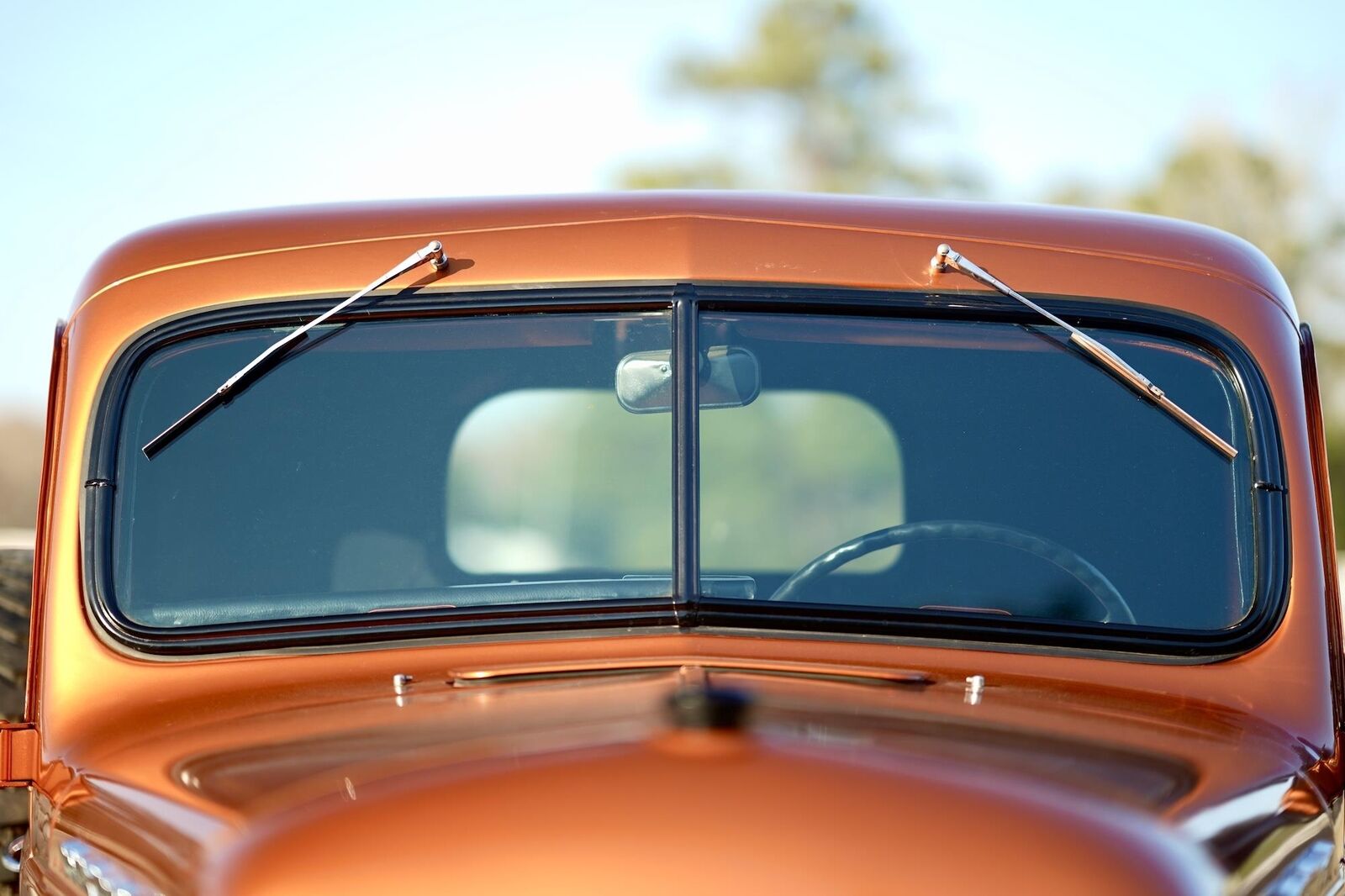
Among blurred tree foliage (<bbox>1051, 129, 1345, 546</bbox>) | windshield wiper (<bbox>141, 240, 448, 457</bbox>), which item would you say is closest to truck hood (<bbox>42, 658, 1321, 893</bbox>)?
windshield wiper (<bbox>141, 240, 448, 457</bbox>)

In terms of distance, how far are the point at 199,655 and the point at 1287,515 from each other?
5.28ft

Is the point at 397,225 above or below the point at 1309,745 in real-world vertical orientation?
above

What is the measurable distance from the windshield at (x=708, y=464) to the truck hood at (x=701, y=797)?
0.41 metres

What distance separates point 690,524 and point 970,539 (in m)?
0.48

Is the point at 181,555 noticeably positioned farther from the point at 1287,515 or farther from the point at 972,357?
Result: the point at 1287,515

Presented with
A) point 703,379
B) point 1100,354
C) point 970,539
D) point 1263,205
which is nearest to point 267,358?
point 703,379

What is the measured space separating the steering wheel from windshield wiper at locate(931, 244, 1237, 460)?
26cm

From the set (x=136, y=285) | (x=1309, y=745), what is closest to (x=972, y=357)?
(x=1309, y=745)

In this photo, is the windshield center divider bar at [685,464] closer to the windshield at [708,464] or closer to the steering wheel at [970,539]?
the windshield at [708,464]

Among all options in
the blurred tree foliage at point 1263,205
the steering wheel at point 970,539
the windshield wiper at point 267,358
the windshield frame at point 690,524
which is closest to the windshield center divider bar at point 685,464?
the windshield frame at point 690,524

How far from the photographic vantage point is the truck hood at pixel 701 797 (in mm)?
1412

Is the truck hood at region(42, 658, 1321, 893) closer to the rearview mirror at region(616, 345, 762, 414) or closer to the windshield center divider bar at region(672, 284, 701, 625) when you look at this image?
the windshield center divider bar at region(672, 284, 701, 625)

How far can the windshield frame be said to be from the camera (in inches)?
85.9

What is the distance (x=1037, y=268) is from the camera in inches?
97.3
